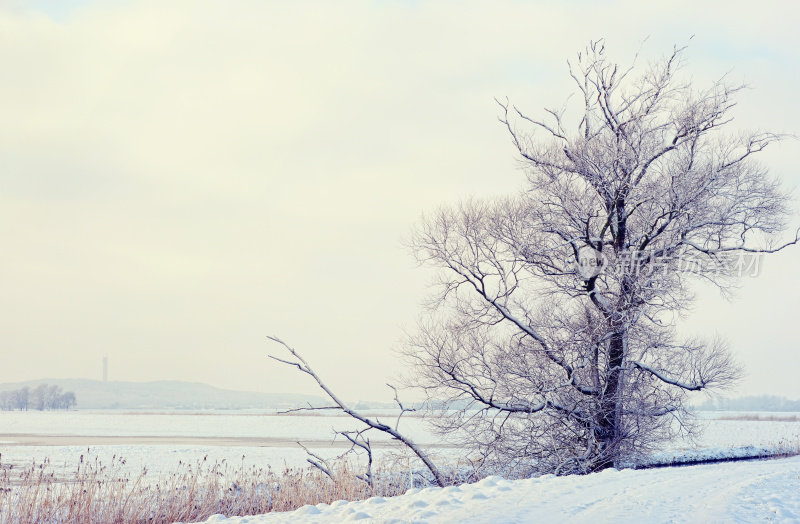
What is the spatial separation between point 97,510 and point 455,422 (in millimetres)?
9339

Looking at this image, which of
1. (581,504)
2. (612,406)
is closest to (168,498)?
(581,504)

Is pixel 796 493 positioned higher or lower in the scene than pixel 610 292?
lower

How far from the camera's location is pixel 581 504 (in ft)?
24.7

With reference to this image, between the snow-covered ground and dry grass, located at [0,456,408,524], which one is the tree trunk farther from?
the snow-covered ground

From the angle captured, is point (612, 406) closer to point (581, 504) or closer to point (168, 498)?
point (581, 504)

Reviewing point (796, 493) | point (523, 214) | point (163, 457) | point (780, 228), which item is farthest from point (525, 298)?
point (163, 457)

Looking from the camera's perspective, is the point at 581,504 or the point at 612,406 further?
the point at 612,406

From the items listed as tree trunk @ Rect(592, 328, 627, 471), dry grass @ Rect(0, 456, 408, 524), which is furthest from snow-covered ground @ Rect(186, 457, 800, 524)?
tree trunk @ Rect(592, 328, 627, 471)

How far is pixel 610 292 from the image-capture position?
18484mm

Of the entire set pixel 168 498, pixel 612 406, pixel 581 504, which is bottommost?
pixel 168 498

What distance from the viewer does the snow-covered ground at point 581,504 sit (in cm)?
685

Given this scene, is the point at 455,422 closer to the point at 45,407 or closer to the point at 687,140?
the point at 687,140

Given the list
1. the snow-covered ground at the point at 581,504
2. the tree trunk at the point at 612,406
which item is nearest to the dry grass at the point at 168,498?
the snow-covered ground at the point at 581,504

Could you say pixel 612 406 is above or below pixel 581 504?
above
